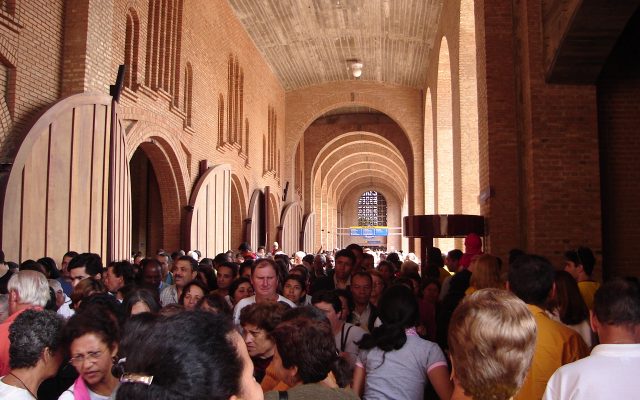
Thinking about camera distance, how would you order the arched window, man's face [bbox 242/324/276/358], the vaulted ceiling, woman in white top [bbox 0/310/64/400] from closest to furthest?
woman in white top [bbox 0/310/64/400], man's face [bbox 242/324/276/358], the arched window, the vaulted ceiling

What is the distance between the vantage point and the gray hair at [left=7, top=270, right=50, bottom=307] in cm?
391

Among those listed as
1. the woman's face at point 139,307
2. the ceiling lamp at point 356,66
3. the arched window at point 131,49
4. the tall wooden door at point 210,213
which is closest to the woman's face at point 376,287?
the woman's face at point 139,307

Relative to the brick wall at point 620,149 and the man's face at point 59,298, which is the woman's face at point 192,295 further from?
the brick wall at point 620,149

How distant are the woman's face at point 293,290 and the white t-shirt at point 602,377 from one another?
3208 millimetres

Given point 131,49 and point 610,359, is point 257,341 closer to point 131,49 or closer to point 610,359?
point 610,359

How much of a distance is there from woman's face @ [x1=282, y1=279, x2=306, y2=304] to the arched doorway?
1149 cm

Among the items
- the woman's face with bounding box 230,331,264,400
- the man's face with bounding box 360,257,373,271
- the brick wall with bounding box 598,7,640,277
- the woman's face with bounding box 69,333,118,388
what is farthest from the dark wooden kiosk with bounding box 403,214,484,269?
the woman's face with bounding box 230,331,264,400

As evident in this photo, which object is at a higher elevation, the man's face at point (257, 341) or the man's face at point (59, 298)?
the man's face at point (59, 298)

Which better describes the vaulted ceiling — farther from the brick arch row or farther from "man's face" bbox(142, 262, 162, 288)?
"man's face" bbox(142, 262, 162, 288)

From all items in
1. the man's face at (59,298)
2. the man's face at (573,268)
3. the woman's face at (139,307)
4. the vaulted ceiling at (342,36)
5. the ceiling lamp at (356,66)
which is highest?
the vaulted ceiling at (342,36)

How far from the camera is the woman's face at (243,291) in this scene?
17.9 feet

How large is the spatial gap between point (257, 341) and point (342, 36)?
55.2ft

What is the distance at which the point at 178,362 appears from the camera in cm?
134

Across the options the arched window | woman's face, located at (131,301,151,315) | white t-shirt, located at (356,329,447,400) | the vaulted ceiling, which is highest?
the vaulted ceiling
